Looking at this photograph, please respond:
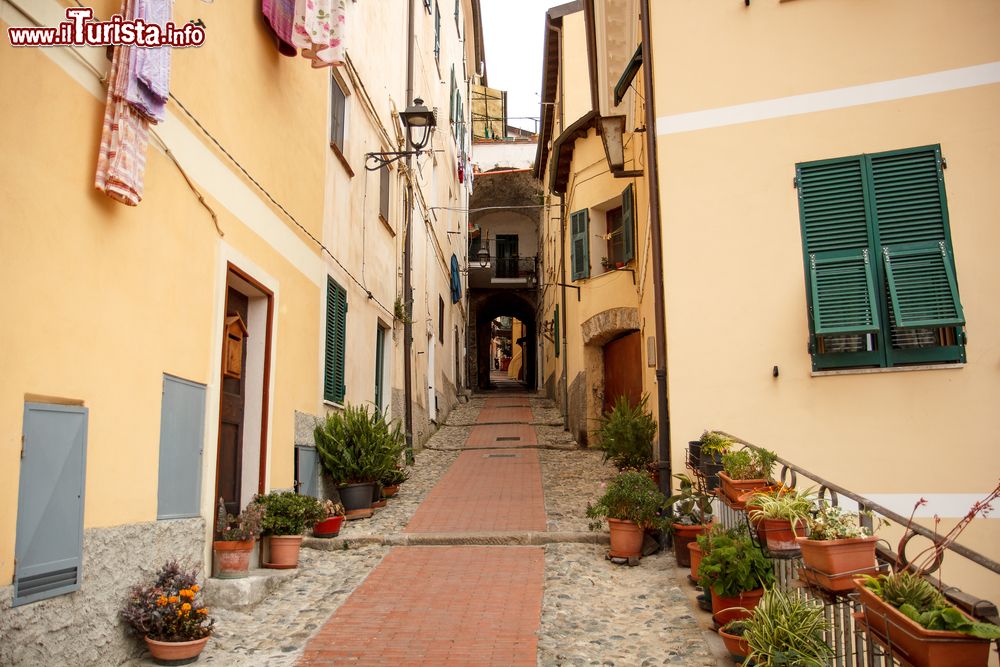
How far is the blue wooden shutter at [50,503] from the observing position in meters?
3.67

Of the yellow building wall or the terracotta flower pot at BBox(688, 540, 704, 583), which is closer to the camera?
the terracotta flower pot at BBox(688, 540, 704, 583)

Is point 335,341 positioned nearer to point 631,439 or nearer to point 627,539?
point 631,439

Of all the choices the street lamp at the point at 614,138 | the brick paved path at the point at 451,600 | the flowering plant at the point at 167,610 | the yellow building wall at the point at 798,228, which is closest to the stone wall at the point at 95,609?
the flowering plant at the point at 167,610

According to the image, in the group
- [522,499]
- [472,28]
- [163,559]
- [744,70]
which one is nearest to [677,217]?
[744,70]

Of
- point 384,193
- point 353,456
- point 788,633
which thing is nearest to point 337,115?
point 384,193

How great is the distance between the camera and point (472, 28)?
27.2m

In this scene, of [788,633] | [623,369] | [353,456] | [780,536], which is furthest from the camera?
[623,369]

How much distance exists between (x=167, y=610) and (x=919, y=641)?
394cm

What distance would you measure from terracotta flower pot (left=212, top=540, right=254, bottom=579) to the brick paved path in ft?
2.75

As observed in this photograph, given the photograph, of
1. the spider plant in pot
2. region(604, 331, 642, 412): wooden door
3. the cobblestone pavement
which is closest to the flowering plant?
the cobblestone pavement

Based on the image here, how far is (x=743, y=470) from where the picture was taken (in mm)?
6098

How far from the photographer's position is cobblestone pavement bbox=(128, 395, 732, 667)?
4906 millimetres

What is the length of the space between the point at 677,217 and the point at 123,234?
17.3ft

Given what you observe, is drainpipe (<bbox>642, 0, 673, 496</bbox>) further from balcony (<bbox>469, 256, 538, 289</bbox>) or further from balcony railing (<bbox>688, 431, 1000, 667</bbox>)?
balcony (<bbox>469, 256, 538, 289</bbox>)
